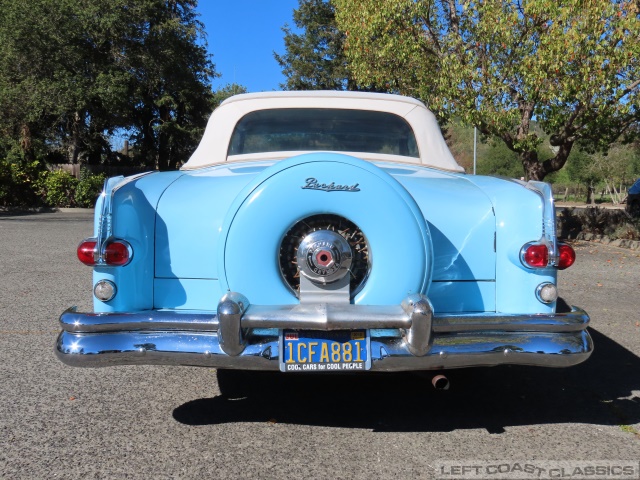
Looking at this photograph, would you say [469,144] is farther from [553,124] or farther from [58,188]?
[553,124]

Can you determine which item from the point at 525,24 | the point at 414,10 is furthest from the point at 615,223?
the point at 414,10

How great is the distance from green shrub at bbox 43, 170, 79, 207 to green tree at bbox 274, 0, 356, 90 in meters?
15.3

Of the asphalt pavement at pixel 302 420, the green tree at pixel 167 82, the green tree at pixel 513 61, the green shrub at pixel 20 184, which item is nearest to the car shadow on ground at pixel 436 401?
the asphalt pavement at pixel 302 420

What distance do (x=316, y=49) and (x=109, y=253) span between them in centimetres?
3445

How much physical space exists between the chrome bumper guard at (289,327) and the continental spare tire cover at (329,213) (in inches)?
4.8

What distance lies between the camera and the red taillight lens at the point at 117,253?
3.12 m

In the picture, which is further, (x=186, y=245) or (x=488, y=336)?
(x=186, y=245)

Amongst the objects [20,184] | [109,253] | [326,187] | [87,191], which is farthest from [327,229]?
[87,191]

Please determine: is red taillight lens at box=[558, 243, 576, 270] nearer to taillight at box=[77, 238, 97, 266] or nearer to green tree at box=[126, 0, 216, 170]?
taillight at box=[77, 238, 97, 266]

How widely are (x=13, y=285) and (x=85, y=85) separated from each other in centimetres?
1905

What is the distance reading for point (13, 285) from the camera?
7676 mm

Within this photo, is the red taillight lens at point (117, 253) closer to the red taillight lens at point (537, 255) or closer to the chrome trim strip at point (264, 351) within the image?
the chrome trim strip at point (264, 351)

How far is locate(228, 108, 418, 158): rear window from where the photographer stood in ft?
14.4

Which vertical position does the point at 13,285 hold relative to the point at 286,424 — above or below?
above
